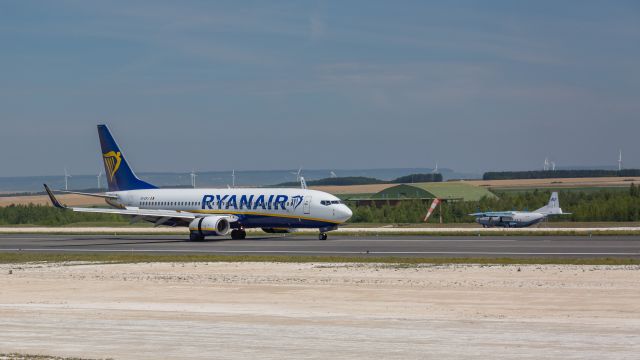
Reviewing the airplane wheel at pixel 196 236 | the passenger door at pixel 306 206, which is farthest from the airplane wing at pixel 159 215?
the passenger door at pixel 306 206

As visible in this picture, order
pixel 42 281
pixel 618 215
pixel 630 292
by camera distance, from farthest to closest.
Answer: pixel 618 215 → pixel 42 281 → pixel 630 292

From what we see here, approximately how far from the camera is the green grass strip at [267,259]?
46719 mm

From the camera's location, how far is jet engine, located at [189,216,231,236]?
72.5 metres

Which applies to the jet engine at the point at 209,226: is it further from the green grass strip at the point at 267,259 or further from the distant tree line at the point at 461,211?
the distant tree line at the point at 461,211

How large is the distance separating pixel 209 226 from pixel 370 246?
51.2ft

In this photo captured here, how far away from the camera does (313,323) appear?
26672 millimetres

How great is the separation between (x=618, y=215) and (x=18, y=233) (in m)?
58.5

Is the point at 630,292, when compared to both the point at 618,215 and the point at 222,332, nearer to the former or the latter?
the point at 222,332

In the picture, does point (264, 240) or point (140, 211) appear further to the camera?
point (140, 211)

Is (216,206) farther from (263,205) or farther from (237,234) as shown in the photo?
(263,205)

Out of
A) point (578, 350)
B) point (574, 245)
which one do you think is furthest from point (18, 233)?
point (578, 350)

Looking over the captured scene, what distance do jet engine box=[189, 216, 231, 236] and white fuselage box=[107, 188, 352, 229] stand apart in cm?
202

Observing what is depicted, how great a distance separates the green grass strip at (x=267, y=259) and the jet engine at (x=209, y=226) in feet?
49.7

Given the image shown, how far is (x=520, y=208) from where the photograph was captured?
4596 inches
